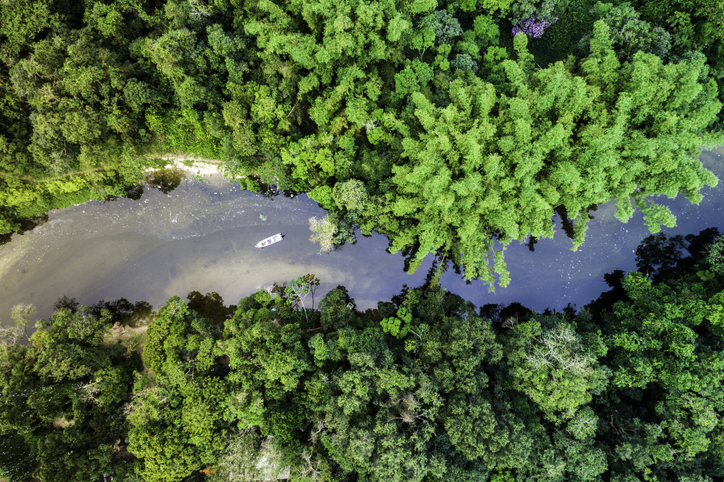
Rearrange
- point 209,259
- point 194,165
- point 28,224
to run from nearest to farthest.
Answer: point 194,165, point 209,259, point 28,224

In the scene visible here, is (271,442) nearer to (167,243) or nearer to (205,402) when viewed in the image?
(205,402)

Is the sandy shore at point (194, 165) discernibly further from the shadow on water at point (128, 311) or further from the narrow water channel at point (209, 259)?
the shadow on water at point (128, 311)

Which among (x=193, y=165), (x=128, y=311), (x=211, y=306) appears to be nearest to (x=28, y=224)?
(x=128, y=311)

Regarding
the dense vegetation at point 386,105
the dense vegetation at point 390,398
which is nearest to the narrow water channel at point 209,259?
the dense vegetation at point 386,105

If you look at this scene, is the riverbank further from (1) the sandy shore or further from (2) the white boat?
(2) the white boat

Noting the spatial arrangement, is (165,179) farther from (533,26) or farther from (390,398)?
(533,26)

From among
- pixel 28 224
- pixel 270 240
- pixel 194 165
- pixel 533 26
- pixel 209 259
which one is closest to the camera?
pixel 533 26

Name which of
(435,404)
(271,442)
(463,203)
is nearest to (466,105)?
(463,203)

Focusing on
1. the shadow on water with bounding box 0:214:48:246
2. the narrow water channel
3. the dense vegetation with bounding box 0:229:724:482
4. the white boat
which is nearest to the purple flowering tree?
the narrow water channel
